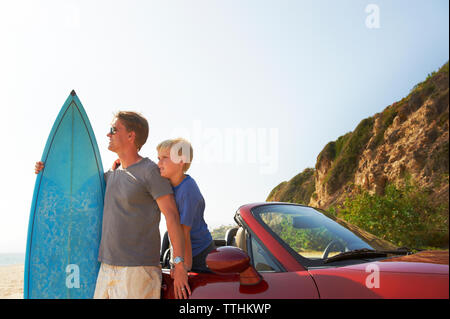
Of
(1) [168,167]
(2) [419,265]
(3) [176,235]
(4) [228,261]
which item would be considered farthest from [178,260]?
(2) [419,265]

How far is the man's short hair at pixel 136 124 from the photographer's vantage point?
8.43 feet

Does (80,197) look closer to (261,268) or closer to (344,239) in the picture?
(261,268)

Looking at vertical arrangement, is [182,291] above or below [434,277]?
below

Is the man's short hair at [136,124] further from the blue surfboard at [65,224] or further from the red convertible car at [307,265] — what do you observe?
the red convertible car at [307,265]

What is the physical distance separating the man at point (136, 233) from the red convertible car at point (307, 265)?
0.17 meters

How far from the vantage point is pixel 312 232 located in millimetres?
2594

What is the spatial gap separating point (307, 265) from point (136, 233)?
103 centimetres

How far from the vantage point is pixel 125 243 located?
2201mm

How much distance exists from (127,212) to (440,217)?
5.50 ft

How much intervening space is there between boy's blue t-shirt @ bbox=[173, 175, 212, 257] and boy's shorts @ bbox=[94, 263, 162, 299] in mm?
310

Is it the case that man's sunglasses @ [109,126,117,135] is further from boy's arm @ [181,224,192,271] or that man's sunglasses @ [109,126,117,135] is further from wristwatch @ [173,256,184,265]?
wristwatch @ [173,256,184,265]
